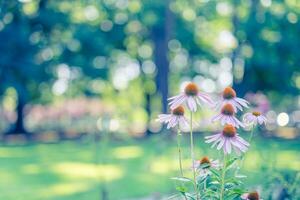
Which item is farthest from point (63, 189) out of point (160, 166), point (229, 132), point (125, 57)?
point (125, 57)

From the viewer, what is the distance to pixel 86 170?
9148 millimetres

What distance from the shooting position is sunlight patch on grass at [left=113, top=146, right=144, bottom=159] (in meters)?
11.6

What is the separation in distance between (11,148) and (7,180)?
561 centimetres

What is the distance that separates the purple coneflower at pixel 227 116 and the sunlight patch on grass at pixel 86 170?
592cm

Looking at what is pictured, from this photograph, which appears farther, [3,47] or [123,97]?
[123,97]

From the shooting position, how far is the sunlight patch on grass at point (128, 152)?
11.6 metres

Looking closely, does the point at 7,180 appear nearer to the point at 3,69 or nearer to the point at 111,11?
the point at 3,69

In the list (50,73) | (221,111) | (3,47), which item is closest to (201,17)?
(50,73)

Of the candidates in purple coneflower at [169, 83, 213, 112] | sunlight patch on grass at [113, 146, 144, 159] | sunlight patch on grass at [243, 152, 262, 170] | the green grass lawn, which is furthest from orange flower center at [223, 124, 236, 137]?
sunlight patch on grass at [113, 146, 144, 159]

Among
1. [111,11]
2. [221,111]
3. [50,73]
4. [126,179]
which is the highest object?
[111,11]

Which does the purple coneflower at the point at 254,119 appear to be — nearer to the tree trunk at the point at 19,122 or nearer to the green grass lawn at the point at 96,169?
the green grass lawn at the point at 96,169

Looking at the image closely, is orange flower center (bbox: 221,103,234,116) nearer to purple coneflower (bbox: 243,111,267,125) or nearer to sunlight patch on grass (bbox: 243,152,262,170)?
purple coneflower (bbox: 243,111,267,125)

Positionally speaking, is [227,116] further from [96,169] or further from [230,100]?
[96,169]

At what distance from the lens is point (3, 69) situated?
16938 mm
